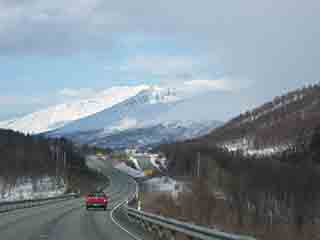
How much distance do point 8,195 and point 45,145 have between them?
58416 millimetres

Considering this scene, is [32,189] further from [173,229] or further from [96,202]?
[173,229]

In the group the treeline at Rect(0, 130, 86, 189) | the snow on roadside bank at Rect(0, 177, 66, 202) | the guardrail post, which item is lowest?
the snow on roadside bank at Rect(0, 177, 66, 202)

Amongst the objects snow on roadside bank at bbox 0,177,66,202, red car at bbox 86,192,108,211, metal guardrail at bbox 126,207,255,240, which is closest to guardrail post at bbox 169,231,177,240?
metal guardrail at bbox 126,207,255,240

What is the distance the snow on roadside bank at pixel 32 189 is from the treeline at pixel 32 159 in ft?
6.22

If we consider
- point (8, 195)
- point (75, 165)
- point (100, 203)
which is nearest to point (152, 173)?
point (75, 165)

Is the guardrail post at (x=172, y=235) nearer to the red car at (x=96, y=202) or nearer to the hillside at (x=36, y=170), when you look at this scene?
the red car at (x=96, y=202)

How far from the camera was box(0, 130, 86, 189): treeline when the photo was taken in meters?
143

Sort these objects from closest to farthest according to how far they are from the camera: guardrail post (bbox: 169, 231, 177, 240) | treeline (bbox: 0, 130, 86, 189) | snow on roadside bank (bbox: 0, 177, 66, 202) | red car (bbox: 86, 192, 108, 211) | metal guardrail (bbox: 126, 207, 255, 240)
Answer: metal guardrail (bbox: 126, 207, 255, 240) < guardrail post (bbox: 169, 231, 177, 240) < red car (bbox: 86, 192, 108, 211) < snow on roadside bank (bbox: 0, 177, 66, 202) < treeline (bbox: 0, 130, 86, 189)

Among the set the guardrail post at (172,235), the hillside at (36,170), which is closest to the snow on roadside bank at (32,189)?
the hillside at (36,170)

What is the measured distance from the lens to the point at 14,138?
598 ft

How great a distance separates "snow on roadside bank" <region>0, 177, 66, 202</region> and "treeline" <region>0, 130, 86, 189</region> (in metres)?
1.89

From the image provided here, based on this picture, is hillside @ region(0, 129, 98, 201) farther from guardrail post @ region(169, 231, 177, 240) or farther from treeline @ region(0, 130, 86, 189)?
guardrail post @ region(169, 231, 177, 240)

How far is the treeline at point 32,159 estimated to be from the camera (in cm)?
14298

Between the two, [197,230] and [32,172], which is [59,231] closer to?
[197,230]
